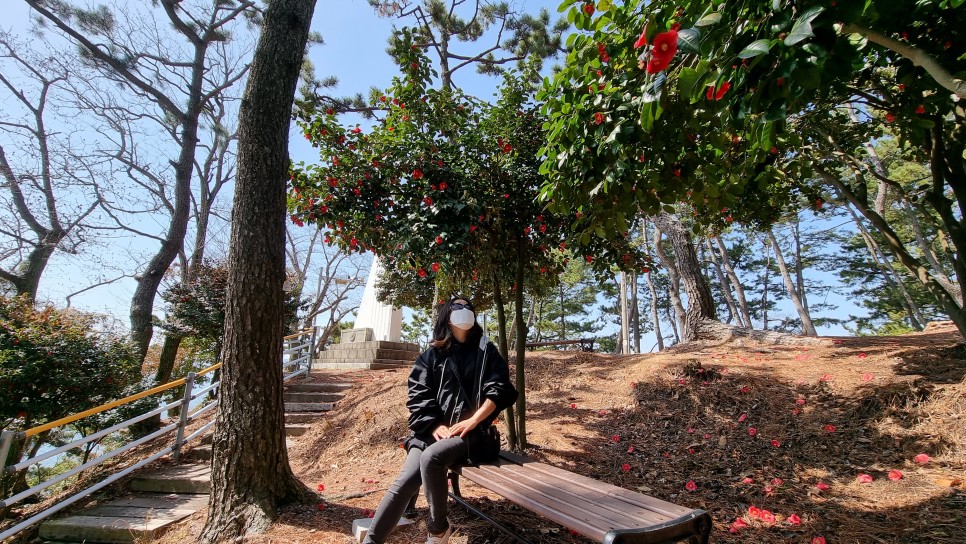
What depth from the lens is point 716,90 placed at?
148 centimetres

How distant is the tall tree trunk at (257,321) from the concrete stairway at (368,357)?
25.0 ft

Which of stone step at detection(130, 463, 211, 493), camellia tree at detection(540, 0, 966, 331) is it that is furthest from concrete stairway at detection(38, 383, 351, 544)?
camellia tree at detection(540, 0, 966, 331)

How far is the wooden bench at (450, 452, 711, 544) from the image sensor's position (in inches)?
61.6

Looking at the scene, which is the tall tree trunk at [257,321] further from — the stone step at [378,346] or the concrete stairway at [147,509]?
the stone step at [378,346]

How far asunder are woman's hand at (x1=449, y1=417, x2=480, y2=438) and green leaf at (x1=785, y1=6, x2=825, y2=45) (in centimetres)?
223

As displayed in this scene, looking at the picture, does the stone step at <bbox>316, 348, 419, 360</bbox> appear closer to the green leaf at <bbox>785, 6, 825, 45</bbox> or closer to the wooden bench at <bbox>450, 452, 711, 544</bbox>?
the wooden bench at <bbox>450, 452, 711, 544</bbox>

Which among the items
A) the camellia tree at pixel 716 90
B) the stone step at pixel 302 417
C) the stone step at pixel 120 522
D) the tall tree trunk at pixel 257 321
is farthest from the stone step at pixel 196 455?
the camellia tree at pixel 716 90

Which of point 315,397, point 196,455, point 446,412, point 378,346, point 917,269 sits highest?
point 917,269

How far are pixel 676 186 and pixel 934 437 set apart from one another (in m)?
3.22

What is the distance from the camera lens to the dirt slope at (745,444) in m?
2.67

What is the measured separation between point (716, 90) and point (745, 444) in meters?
3.61

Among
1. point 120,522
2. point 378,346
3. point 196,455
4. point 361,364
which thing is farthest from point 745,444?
point 378,346

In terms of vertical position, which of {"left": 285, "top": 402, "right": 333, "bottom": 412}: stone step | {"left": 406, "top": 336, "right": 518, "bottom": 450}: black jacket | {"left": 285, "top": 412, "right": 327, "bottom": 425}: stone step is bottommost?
{"left": 285, "top": 412, "right": 327, "bottom": 425}: stone step

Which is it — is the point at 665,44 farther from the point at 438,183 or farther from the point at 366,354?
the point at 366,354
